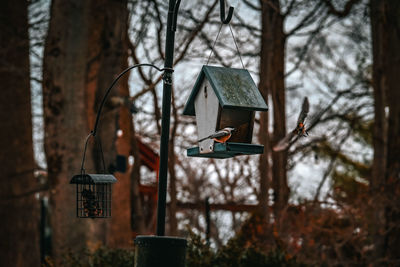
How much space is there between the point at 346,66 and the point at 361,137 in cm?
188

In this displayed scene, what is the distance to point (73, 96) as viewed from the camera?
7531 millimetres

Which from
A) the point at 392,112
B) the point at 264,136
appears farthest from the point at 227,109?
the point at 392,112

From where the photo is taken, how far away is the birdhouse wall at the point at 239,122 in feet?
13.6

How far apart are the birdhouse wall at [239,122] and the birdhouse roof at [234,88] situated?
6.9 inches

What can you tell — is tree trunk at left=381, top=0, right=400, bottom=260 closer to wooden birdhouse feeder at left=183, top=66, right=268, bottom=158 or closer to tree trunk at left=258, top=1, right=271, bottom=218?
tree trunk at left=258, top=1, right=271, bottom=218

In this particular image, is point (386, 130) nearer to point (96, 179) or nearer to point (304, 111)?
point (304, 111)

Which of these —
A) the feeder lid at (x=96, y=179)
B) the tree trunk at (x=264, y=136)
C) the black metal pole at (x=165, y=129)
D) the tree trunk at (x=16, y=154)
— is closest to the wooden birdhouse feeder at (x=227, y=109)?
the black metal pole at (x=165, y=129)

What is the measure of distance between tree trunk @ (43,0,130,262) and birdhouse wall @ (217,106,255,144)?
11.8 feet

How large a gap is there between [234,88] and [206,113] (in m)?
0.37

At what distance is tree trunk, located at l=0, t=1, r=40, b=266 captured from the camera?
9359 millimetres

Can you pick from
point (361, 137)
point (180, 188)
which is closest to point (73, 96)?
point (361, 137)

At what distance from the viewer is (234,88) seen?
409 centimetres

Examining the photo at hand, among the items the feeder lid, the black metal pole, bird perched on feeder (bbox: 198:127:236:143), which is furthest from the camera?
the feeder lid

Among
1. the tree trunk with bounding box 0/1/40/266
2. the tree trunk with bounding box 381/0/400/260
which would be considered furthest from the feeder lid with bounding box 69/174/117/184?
the tree trunk with bounding box 381/0/400/260
